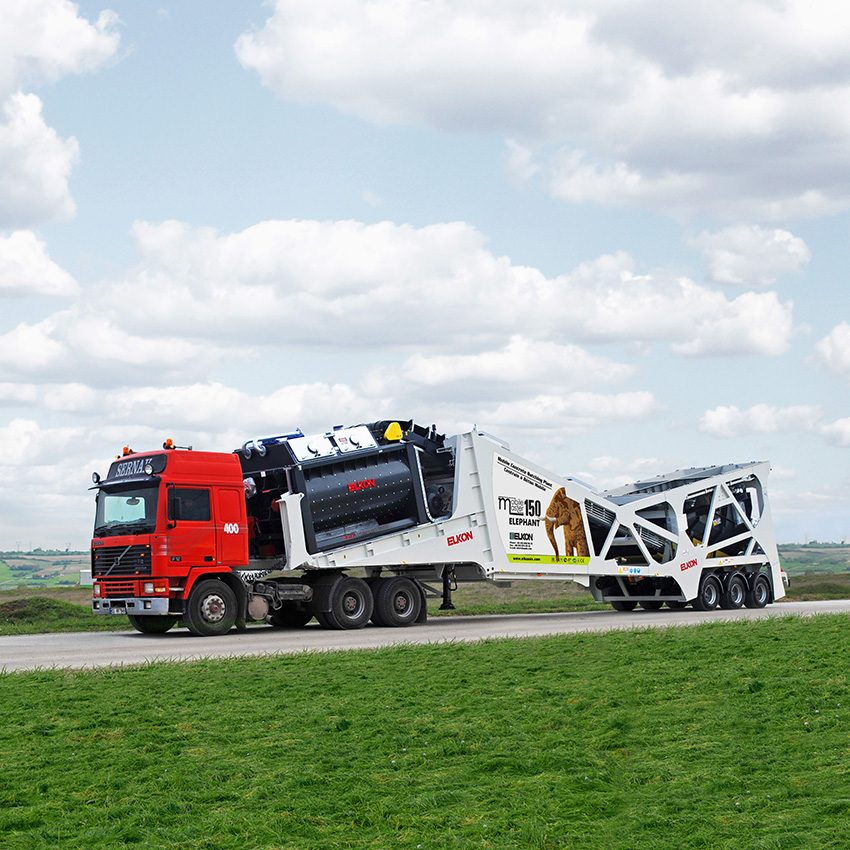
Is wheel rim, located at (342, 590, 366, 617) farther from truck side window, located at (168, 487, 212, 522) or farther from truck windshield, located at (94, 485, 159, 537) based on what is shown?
truck windshield, located at (94, 485, 159, 537)

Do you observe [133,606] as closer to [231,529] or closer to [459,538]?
[231,529]

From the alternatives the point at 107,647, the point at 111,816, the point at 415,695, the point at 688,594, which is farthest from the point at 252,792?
the point at 688,594

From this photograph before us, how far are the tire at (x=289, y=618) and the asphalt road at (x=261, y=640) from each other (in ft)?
0.78

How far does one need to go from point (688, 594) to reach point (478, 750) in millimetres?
19926

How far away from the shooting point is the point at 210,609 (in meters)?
19.8

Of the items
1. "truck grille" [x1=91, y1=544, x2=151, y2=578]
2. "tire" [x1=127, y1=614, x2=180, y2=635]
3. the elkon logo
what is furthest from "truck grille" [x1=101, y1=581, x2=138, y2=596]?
the elkon logo

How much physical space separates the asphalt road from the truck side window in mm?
2244

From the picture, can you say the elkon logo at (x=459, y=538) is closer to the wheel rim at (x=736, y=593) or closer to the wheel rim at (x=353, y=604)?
the wheel rim at (x=353, y=604)

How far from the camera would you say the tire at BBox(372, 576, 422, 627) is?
21.7 meters

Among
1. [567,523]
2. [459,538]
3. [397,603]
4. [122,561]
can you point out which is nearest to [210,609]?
[122,561]

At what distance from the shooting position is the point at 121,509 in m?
20.1

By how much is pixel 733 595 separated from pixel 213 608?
14723mm

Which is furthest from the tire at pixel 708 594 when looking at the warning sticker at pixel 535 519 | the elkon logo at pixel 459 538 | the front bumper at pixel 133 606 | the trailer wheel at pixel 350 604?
the front bumper at pixel 133 606

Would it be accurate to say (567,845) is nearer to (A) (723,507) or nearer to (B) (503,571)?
(B) (503,571)
